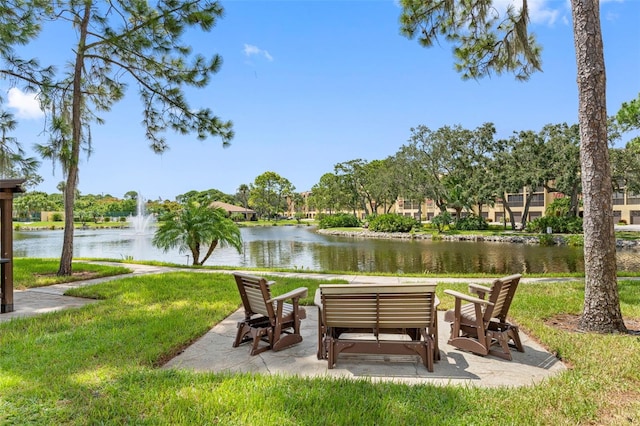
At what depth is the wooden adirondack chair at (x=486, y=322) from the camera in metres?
3.49

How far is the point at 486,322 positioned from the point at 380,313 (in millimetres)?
1137

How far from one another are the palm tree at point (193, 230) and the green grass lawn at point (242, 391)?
670cm

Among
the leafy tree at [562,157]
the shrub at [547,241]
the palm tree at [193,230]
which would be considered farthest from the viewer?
the leafy tree at [562,157]

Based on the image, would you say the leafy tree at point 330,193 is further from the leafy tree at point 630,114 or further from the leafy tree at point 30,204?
the leafy tree at point 30,204

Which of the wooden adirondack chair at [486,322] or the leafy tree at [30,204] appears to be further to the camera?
the leafy tree at [30,204]

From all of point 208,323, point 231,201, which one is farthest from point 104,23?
point 231,201

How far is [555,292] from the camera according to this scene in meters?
6.41

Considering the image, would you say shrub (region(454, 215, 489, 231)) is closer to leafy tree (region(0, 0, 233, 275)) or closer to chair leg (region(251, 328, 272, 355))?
leafy tree (region(0, 0, 233, 275))

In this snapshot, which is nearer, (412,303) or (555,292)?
(412,303)

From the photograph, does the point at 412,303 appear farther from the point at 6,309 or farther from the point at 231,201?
the point at 231,201

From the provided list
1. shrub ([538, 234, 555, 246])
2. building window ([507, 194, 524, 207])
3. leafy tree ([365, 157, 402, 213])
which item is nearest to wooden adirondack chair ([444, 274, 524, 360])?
shrub ([538, 234, 555, 246])

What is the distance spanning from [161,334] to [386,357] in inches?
95.0

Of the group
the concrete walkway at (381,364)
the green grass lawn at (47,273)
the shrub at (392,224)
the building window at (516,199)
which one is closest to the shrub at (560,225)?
the shrub at (392,224)

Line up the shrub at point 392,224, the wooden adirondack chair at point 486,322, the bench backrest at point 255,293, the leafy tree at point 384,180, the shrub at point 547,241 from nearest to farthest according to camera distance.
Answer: the wooden adirondack chair at point 486,322
the bench backrest at point 255,293
the shrub at point 547,241
the shrub at point 392,224
the leafy tree at point 384,180
